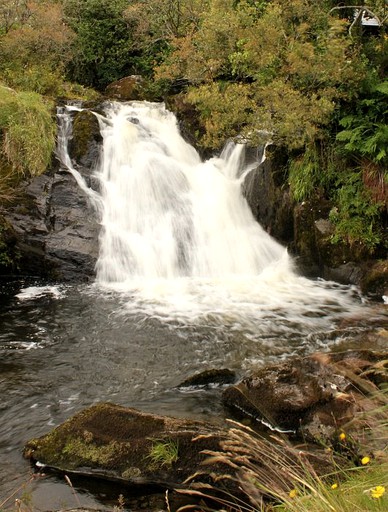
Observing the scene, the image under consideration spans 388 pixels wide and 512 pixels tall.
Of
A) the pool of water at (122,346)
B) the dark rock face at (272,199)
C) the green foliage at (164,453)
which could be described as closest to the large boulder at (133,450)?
the green foliage at (164,453)

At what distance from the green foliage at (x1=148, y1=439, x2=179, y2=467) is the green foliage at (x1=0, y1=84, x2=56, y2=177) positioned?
27.3ft

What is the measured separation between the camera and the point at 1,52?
14.9 m

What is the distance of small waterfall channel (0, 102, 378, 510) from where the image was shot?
5706 mm

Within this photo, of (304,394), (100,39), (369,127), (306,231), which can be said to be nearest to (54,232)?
(306,231)

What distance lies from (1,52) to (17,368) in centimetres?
1209

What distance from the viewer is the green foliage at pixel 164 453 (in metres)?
3.90

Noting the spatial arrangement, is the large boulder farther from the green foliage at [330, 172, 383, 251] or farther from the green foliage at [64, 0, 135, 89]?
the green foliage at [64, 0, 135, 89]

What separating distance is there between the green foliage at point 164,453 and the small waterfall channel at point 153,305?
50 cm

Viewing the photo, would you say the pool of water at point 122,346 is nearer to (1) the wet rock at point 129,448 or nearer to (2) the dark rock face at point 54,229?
(1) the wet rock at point 129,448

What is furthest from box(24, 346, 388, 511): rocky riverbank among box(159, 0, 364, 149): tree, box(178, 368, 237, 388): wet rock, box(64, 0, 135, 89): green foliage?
box(64, 0, 135, 89): green foliage

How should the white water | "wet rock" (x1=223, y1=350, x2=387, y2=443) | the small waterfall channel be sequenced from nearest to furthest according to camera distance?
"wet rock" (x1=223, y1=350, x2=387, y2=443) → the small waterfall channel → the white water

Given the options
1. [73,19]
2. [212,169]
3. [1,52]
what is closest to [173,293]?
[212,169]

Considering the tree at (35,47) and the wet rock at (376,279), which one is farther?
the tree at (35,47)

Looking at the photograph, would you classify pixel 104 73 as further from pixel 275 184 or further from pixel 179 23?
pixel 275 184
